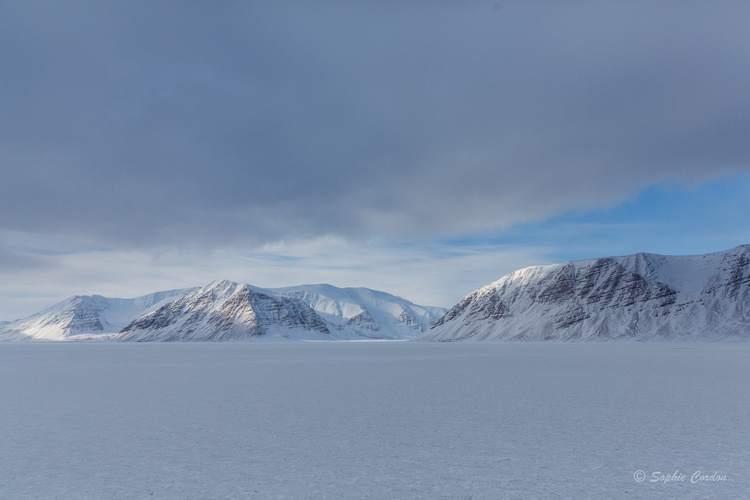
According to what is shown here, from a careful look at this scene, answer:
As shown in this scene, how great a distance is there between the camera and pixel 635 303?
545 feet

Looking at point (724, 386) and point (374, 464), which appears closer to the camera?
point (374, 464)

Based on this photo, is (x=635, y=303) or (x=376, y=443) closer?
(x=376, y=443)

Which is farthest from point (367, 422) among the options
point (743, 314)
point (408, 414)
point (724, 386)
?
point (743, 314)

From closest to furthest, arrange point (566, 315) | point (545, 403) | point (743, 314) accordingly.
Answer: point (545, 403), point (743, 314), point (566, 315)

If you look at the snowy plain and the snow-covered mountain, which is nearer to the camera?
the snowy plain

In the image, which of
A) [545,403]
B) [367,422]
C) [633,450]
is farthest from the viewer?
[545,403]

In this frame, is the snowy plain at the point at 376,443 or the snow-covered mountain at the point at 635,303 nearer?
the snowy plain at the point at 376,443

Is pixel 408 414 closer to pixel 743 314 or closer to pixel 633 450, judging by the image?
pixel 633 450

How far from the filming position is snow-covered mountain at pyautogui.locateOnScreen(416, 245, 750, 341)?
146m

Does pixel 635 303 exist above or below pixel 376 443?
above

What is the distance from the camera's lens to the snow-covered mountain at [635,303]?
145875 mm

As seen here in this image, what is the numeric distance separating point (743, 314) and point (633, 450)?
559 ft

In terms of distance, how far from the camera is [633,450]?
40.8ft

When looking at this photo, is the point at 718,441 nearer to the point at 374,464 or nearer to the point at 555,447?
the point at 555,447
